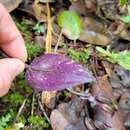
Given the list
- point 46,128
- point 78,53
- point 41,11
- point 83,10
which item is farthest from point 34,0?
point 46,128

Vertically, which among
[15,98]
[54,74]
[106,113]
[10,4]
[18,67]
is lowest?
[106,113]

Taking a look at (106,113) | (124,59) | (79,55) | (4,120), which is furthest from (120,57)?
(4,120)

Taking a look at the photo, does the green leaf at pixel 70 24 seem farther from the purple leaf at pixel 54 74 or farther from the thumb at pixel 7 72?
the thumb at pixel 7 72

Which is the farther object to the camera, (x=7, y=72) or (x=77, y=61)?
(x=77, y=61)

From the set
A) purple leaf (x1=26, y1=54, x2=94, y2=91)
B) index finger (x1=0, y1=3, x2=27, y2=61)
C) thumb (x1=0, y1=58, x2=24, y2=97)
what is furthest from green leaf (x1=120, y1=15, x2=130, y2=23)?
thumb (x1=0, y1=58, x2=24, y2=97)

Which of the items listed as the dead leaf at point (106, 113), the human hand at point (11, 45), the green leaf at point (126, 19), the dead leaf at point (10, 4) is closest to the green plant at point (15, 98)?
the human hand at point (11, 45)

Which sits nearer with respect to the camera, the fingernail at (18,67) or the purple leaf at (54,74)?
the fingernail at (18,67)

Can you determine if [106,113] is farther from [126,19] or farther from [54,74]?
[126,19]

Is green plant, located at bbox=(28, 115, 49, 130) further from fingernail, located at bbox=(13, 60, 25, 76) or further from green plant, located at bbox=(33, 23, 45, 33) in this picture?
green plant, located at bbox=(33, 23, 45, 33)
